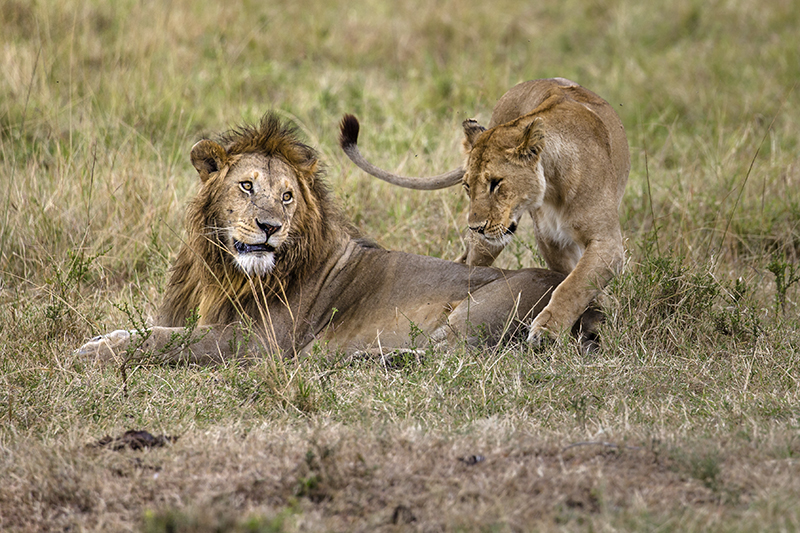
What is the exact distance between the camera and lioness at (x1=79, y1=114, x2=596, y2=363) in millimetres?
4367

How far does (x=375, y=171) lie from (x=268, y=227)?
0.80 meters

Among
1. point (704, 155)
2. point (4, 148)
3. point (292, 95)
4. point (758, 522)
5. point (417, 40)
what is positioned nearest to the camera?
point (758, 522)

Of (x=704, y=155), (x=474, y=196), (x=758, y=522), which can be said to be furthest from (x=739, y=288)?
(x=704, y=155)

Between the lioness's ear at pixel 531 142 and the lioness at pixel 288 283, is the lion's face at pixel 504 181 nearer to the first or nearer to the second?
the lioness's ear at pixel 531 142

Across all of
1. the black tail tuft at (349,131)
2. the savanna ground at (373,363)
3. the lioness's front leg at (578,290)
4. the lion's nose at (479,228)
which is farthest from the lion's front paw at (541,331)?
the black tail tuft at (349,131)

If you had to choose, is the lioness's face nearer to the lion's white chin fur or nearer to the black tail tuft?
the lion's white chin fur

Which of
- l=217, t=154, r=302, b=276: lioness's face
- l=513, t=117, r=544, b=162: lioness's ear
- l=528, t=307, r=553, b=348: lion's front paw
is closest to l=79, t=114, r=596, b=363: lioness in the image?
l=217, t=154, r=302, b=276: lioness's face

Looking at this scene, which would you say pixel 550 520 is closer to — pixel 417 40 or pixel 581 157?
pixel 581 157

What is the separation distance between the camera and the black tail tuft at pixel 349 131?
15.5 feet

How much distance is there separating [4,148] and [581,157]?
411 cm

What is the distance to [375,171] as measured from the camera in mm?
4887

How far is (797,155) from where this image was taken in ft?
24.3

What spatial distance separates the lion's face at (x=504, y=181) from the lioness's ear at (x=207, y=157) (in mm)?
1234

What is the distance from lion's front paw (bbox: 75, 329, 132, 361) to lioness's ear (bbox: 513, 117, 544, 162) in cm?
191
